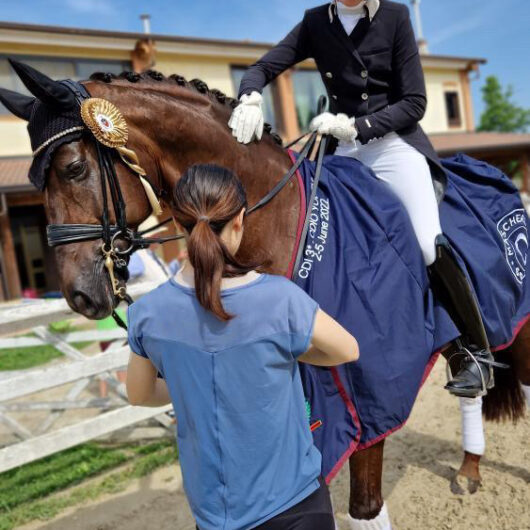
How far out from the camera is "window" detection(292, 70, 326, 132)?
17.7 metres

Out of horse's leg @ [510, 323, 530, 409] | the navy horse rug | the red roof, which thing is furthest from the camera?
the red roof

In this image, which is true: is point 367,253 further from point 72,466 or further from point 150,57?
point 150,57

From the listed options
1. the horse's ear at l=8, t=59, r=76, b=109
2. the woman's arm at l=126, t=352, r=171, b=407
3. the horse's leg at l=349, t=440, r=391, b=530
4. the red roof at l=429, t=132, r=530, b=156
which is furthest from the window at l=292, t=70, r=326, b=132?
the woman's arm at l=126, t=352, r=171, b=407

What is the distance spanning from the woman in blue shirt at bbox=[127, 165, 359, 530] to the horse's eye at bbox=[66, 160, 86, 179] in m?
0.67

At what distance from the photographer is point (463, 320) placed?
2379 mm

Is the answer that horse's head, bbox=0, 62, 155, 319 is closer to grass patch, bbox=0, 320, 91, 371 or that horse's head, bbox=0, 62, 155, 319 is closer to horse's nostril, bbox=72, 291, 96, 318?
horse's nostril, bbox=72, 291, 96, 318

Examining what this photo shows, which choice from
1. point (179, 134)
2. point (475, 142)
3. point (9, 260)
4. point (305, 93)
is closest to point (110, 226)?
point (179, 134)

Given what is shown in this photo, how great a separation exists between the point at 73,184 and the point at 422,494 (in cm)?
286

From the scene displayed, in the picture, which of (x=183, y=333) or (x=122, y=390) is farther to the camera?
(x=122, y=390)

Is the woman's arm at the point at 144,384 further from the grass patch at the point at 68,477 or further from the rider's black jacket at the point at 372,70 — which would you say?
→ the grass patch at the point at 68,477

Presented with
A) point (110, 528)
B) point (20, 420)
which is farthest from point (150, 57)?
point (110, 528)

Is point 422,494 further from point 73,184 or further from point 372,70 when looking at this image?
point 73,184

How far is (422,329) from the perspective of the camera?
6.86 ft

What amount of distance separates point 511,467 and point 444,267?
1.99 metres
